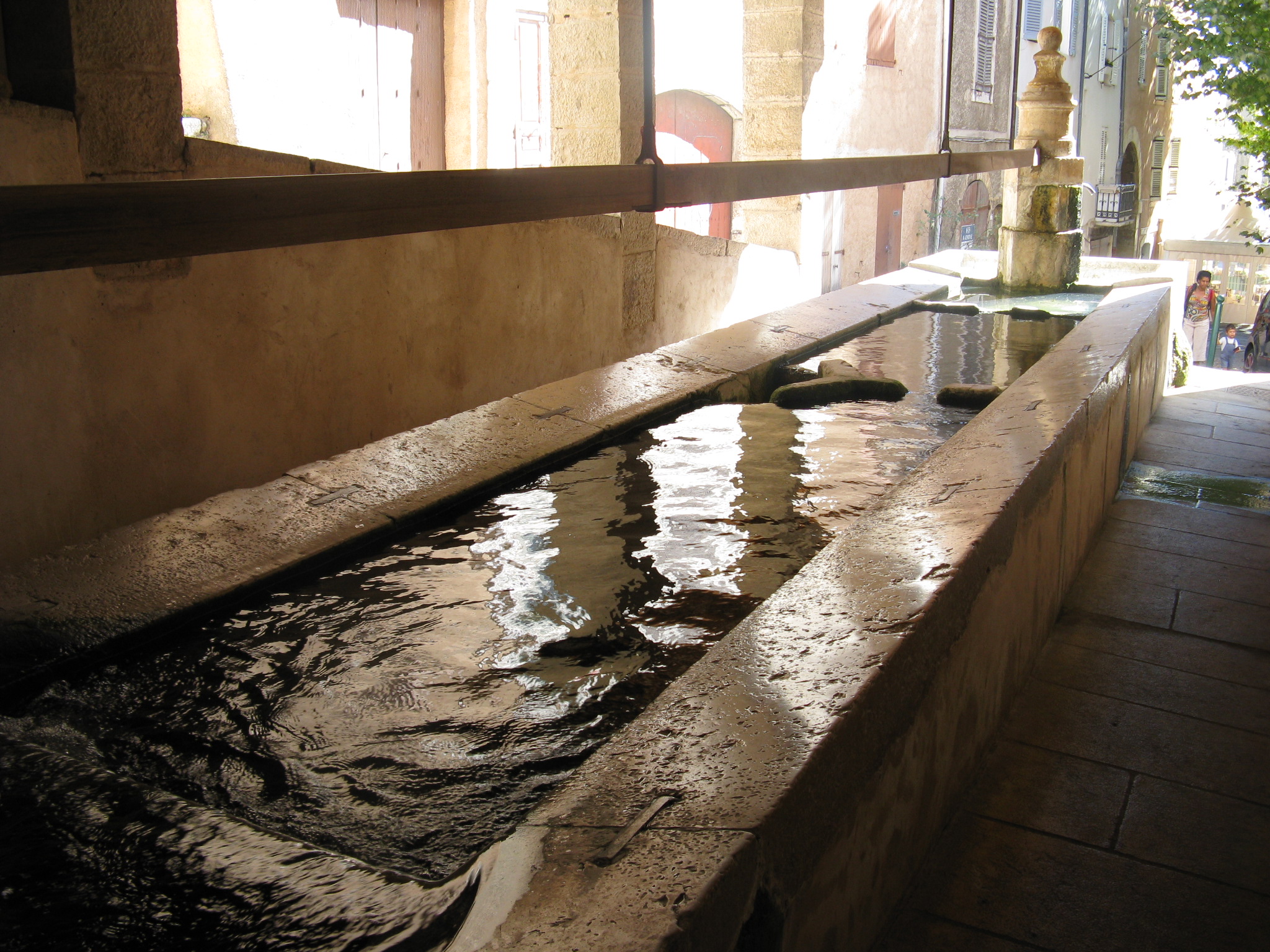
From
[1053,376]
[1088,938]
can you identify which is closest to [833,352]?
[1053,376]

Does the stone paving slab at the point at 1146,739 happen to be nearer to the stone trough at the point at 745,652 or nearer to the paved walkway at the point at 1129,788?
the paved walkway at the point at 1129,788

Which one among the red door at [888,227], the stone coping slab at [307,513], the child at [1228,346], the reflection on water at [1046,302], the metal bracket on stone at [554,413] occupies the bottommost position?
the child at [1228,346]

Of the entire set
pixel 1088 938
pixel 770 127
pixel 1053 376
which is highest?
pixel 770 127

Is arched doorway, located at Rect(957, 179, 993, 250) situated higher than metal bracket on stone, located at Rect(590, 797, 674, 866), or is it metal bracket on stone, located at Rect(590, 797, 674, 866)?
arched doorway, located at Rect(957, 179, 993, 250)

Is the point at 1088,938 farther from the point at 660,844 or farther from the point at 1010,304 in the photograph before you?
the point at 1010,304

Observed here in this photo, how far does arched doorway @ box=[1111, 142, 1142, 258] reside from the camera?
20.9 m

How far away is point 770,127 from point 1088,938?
6686 millimetres

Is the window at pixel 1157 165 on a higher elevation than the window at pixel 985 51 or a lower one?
lower

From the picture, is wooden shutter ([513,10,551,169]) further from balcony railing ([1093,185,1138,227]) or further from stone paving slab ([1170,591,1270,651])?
balcony railing ([1093,185,1138,227])

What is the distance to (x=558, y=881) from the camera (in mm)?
1177

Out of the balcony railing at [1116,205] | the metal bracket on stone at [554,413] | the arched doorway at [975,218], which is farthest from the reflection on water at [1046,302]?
the balcony railing at [1116,205]

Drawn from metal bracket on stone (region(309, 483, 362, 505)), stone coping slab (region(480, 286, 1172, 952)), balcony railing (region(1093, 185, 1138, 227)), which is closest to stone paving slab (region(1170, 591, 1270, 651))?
stone coping slab (region(480, 286, 1172, 952))

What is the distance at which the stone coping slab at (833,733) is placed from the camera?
1.18m

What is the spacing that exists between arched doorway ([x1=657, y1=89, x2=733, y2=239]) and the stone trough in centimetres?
758
